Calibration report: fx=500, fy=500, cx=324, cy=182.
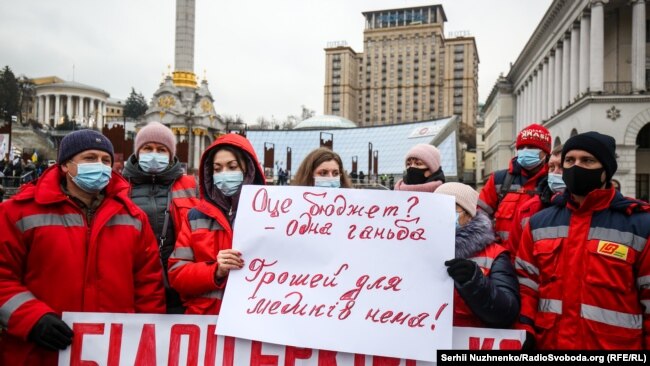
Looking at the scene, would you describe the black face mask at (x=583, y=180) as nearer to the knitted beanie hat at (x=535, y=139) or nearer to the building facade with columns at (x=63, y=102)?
the knitted beanie hat at (x=535, y=139)

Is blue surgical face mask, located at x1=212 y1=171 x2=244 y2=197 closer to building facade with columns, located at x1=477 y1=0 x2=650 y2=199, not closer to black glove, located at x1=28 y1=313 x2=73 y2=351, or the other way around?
black glove, located at x1=28 y1=313 x2=73 y2=351

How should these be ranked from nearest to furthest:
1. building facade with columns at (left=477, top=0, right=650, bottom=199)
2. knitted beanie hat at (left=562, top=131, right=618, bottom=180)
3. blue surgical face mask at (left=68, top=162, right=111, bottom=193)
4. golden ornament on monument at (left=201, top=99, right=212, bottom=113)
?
knitted beanie hat at (left=562, top=131, right=618, bottom=180) < blue surgical face mask at (left=68, top=162, right=111, bottom=193) < building facade with columns at (left=477, top=0, right=650, bottom=199) < golden ornament on monument at (left=201, top=99, right=212, bottom=113)

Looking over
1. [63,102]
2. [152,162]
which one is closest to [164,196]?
[152,162]

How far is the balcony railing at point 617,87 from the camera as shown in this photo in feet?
92.7

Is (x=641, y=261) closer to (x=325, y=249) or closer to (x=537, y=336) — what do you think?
(x=537, y=336)

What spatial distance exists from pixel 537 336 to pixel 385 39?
131 m

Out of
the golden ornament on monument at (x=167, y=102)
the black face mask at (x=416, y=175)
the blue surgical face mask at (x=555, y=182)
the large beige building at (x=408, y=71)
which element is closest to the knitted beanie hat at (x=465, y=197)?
the blue surgical face mask at (x=555, y=182)

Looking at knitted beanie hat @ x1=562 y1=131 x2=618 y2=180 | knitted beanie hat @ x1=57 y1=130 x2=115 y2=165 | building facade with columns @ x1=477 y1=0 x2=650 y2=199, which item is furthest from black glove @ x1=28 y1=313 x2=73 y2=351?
building facade with columns @ x1=477 y1=0 x2=650 y2=199

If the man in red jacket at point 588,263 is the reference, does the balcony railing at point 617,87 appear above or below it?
above

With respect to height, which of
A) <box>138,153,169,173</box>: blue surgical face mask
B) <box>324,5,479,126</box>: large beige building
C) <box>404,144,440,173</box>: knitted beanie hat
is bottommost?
<box>138,153,169,173</box>: blue surgical face mask

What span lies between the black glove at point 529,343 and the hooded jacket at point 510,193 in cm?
161

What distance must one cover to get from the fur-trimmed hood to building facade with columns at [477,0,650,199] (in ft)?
89.2

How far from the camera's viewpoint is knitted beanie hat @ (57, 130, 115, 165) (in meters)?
2.96

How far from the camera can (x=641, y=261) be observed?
2.51 metres
